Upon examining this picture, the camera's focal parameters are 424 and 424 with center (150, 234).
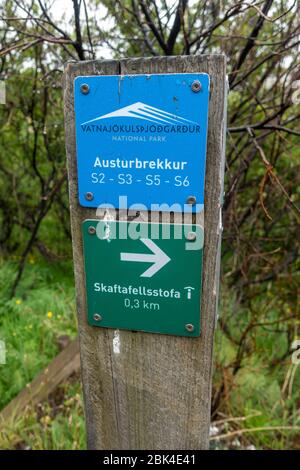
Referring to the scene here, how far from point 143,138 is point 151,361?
0.71 m

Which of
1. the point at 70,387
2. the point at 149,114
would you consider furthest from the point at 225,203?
the point at 149,114

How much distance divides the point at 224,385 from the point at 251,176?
178cm

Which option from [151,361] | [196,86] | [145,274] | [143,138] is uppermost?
[196,86]

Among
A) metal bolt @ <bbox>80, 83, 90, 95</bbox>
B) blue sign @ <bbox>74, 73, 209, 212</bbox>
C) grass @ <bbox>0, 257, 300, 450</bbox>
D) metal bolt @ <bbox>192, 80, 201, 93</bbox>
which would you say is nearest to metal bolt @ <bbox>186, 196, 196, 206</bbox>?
blue sign @ <bbox>74, 73, 209, 212</bbox>

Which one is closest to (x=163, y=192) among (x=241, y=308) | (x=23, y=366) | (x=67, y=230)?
(x=23, y=366)

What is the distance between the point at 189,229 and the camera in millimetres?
1201

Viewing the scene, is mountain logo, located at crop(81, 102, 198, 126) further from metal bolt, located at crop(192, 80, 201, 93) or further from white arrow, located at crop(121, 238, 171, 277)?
white arrow, located at crop(121, 238, 171, 277)

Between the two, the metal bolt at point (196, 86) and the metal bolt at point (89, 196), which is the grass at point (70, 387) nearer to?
the metal bolt at point (89, 196)

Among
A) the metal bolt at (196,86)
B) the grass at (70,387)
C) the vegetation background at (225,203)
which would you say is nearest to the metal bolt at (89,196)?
the metal bolt at (196,86)

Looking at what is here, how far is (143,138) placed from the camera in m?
1.15

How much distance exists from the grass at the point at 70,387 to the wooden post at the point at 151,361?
79 centimetres

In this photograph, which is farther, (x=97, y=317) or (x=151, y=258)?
(x=97, y=317)

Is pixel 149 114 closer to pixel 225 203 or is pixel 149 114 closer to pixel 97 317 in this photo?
pixel 97 317

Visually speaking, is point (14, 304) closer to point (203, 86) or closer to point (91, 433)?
point (91, 433)
